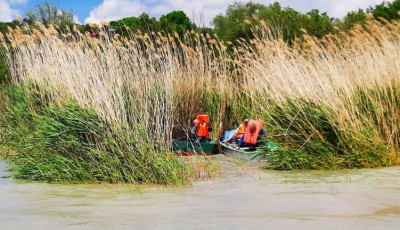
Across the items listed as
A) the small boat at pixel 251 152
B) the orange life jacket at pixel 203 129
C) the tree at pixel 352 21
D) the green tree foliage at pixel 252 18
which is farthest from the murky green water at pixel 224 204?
the green tree foliage at pixel 252 18

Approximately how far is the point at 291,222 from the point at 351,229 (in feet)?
2.06

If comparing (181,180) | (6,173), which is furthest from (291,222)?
(6,173)

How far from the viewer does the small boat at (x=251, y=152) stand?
11345mm

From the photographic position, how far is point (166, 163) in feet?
29.1

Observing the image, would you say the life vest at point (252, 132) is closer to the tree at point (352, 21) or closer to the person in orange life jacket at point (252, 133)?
the person in orange life jacket at point (252, 133)

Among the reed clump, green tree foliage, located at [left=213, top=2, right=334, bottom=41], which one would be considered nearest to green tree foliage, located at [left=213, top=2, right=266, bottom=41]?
green tree foliage, located at [left=213, top=2, right=334, bottom=41]

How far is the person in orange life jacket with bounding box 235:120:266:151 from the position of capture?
1272 cm

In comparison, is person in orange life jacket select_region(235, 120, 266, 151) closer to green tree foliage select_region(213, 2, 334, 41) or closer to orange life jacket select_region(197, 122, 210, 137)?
orange life jacket select_region(197, 122, 210, 137)

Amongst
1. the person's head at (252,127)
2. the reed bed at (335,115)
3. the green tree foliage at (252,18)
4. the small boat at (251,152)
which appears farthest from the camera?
the green tree foliage at (252,18)

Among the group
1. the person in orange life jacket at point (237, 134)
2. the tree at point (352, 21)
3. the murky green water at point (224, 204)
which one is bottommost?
the murky green water at point (224, 204)

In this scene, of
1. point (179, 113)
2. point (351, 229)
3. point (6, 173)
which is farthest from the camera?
point (179, 113)

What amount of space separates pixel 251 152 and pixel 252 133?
44 cm

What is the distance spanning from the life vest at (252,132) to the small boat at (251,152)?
218 mm

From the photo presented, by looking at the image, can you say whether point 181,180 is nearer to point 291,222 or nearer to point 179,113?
point 291,222
